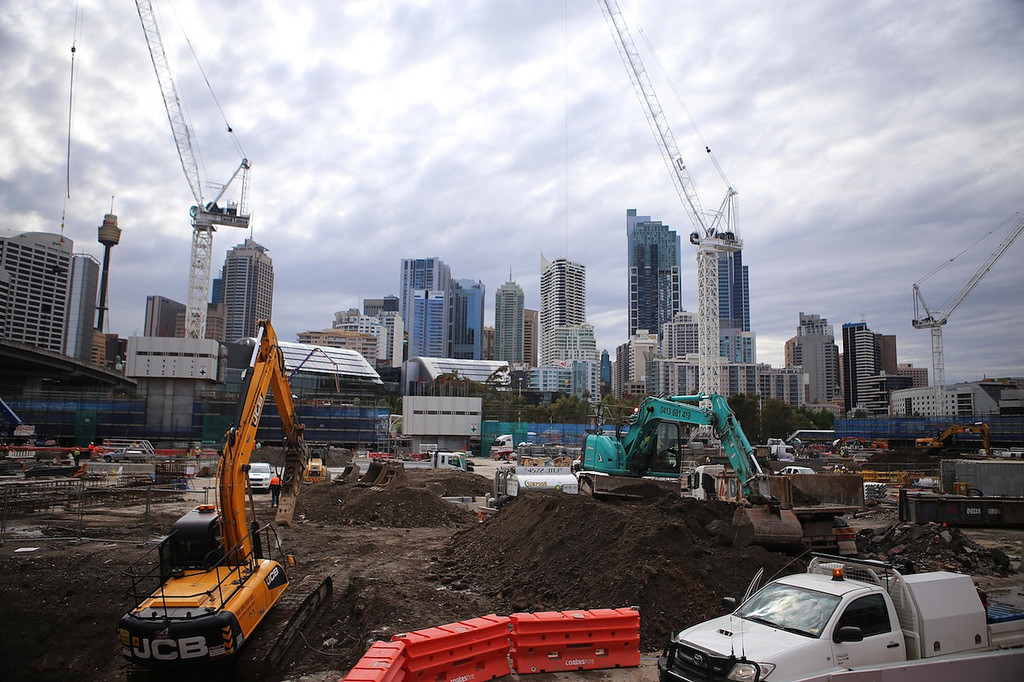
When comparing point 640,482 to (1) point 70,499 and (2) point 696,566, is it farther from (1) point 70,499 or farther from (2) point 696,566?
(1) point 70,499

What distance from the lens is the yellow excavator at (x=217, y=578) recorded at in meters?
8.23

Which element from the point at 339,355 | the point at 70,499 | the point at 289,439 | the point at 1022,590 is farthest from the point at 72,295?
the point at 1022,590

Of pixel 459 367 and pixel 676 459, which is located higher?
pixel 459 367

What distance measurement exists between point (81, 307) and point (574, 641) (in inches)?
7579

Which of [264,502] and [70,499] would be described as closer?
[70,499]

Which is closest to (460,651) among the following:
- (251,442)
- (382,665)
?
(382,665)

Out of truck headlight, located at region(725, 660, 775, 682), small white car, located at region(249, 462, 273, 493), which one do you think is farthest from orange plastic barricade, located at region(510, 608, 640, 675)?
small white car, located at region(249, 462, 273, 493)

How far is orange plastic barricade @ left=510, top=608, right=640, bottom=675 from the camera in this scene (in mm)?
9164

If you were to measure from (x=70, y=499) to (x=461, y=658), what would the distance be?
2319cm

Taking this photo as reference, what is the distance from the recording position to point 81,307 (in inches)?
6560

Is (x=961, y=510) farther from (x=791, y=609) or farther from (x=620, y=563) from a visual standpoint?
(x=791, y=609)

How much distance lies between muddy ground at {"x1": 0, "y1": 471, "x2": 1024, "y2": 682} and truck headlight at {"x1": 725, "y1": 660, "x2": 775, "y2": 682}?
3467 millimetres

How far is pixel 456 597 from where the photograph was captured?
13.1 m

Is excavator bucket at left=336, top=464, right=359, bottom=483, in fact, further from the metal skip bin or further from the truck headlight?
the truck headlight
